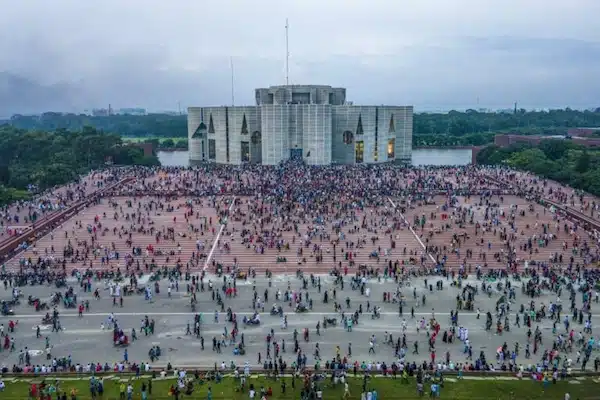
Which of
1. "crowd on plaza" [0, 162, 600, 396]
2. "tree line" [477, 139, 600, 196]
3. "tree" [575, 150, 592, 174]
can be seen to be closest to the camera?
"crowd on plaza" [0, 162, 600, 396]

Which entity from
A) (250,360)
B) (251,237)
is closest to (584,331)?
(250,360)

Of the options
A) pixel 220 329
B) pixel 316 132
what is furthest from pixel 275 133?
pixel 220 329

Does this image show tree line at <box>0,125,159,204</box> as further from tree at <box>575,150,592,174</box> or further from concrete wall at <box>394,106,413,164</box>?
tree at <box>575,150,592,174</box>

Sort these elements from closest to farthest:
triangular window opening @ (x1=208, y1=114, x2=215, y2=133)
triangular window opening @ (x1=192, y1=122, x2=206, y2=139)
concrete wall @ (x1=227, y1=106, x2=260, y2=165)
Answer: concrete wall @ (x1=227, y1=106, x2=260, y2=165) < triangular window opening @ (x1=208, y1=114, x2=215, y2=133) < triangular window opening @ (x1=192, y1=122, x2=206, y2=139)

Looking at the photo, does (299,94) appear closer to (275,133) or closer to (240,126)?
(275,133)

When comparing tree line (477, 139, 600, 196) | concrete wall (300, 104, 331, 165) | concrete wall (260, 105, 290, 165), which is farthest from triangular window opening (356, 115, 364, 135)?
tree line (477, 139, 600, 196)

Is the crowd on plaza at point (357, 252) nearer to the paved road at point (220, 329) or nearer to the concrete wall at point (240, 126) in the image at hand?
the paved road at point (220, 329)

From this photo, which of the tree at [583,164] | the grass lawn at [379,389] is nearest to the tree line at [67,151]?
the grass lawn at [379,389]
